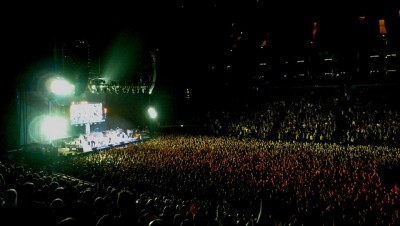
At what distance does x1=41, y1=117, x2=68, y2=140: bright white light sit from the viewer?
18.9 meters

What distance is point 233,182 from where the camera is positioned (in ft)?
29.6

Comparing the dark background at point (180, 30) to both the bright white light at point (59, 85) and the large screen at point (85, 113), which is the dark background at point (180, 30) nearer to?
the bright white light at point (59, 85)

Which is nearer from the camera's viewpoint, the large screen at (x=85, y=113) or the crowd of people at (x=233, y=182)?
the crowd of people at (x=233, y=182)

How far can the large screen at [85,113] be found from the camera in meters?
20.1

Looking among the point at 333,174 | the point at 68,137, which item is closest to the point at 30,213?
the point at 333,174

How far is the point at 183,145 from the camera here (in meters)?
15.9

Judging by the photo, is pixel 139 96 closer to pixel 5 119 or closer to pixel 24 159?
pixel 5 119

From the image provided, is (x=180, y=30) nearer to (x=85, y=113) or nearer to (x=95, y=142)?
(x=85, y=113)

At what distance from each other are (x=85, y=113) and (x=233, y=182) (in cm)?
1504

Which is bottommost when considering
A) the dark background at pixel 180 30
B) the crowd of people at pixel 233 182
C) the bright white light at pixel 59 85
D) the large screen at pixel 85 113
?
the crowd of people at pixel 233 182

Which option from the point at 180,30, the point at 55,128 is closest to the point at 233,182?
the point at 180,30

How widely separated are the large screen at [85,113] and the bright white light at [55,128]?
0.88 meters

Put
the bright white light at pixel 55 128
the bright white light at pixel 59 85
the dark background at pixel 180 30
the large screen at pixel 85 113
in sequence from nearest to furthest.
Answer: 1. the dark background at pixel 180 30
2. the bright white light at pixel 59 85
3. the bright white light at pixel 55 128
4. the large screen at pixel 85 113

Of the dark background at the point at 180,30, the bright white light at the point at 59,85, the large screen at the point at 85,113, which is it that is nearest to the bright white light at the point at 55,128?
the large screen at the point at 85,113
